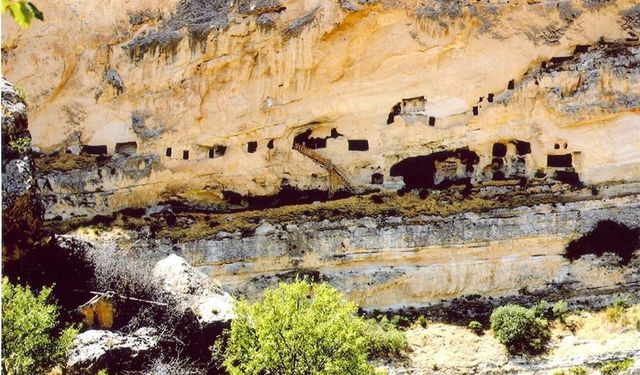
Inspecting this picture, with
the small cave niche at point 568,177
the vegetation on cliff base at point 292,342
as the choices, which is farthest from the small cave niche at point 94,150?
the small cave niche at point 568,177

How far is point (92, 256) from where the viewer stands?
2188cm

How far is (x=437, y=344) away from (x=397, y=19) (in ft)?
37.2

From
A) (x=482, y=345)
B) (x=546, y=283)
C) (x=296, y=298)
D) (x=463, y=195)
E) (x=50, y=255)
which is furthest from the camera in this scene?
(x=463, y=195)

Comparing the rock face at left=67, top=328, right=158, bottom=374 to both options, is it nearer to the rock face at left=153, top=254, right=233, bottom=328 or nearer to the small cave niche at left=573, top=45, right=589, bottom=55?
the rock face at left=153, top=254, right=233, bottom=328

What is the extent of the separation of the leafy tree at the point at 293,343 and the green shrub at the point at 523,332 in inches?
297

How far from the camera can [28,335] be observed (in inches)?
681

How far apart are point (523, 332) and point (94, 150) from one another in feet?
54.2

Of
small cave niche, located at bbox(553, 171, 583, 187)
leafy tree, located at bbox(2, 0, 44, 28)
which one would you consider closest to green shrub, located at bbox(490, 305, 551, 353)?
small cave niche, located at bbox(553, 171, 583, 187)

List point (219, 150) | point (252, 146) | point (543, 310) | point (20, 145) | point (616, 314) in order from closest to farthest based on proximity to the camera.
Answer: point (20, 145)
point (616, 314)
point (543, 310)
point (252, 146)
point (219, 150)

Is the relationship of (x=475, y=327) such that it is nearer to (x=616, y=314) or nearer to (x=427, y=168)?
(x=616, y=314)

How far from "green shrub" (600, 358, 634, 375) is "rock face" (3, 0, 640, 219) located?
8.17m

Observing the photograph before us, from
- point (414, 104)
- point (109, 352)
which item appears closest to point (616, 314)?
point (414, 104)

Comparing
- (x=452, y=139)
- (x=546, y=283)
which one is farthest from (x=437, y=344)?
(x=452, y=139)

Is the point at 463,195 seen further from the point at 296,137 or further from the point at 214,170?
the point at 214,170
